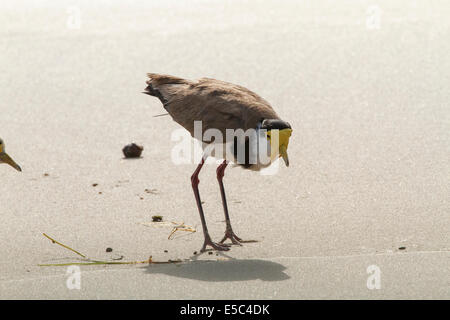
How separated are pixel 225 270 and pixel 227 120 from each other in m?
1.17

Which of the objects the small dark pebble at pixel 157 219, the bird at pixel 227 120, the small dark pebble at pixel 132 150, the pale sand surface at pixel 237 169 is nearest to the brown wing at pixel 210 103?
the bird at pixel 227 120

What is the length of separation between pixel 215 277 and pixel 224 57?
19.4ft

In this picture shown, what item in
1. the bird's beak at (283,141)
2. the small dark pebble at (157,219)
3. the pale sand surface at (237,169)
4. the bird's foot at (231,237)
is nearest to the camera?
the pale sand surface at (237,169)

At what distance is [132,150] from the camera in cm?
815

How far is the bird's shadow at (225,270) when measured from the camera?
5332mm

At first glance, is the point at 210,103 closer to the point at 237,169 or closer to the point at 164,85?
the point at 164,85

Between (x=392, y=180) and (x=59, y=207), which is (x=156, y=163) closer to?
(x=59, y=207)

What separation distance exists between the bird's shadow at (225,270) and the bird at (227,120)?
422 millimetres

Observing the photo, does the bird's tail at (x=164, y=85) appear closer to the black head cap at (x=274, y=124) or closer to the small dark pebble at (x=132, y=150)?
the black head cap at (x=274, y=124)

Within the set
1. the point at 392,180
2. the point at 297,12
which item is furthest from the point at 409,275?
the point at 297,12

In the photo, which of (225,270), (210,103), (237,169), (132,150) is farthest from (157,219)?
(132,150)

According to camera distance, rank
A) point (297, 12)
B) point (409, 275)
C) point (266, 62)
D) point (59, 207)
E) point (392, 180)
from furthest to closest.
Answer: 1. point (297, 12)
2. point (266, 62)
3. point (392, 180)
4. point (59, 207)
5. point (409, 275)

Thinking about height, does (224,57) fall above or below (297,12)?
below

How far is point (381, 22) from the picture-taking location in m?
11.7
